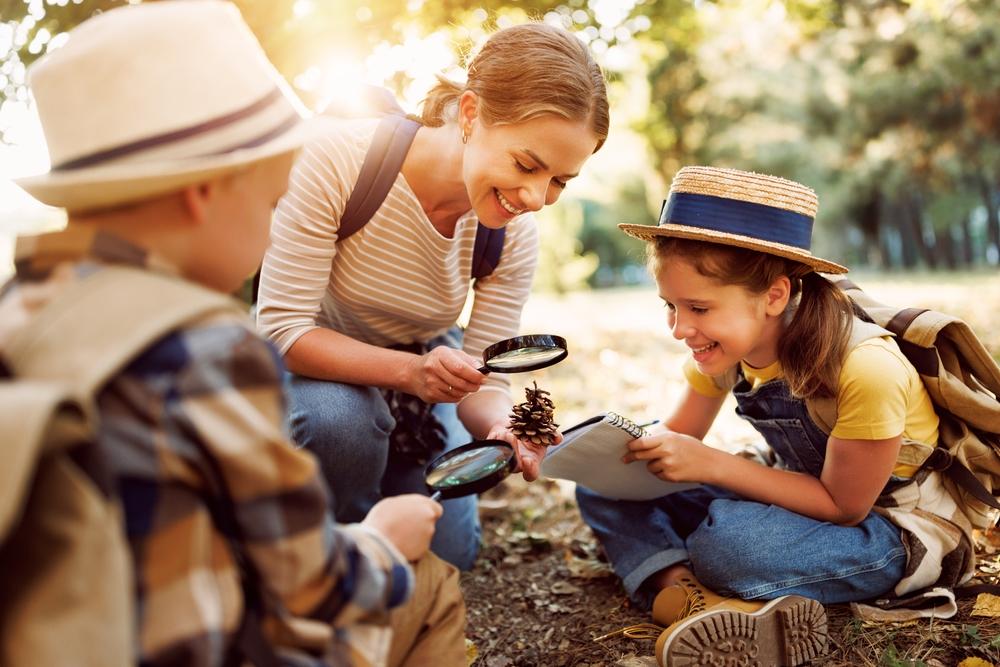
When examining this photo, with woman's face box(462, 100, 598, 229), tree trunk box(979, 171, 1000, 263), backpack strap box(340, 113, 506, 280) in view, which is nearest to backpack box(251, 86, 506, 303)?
backpack strap box(340, 113, 506, 280)

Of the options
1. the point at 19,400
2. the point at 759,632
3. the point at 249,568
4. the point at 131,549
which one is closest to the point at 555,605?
the point at 759,632

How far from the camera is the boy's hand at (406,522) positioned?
5.75ft

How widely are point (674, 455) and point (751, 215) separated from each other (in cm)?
79

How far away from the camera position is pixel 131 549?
1.26 meters

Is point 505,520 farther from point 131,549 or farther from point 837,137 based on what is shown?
point 837,137

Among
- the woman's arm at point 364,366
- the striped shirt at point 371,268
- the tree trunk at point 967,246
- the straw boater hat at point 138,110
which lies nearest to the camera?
the straw boater hat at point 138,110

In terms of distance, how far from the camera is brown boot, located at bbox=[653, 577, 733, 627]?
2.66 m

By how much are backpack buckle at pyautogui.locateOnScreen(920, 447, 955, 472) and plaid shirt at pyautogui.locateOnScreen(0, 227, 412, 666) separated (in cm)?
209

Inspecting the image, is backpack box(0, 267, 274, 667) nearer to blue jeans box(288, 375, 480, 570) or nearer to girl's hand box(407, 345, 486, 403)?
girl's hand box(407, 345, 486, 403)

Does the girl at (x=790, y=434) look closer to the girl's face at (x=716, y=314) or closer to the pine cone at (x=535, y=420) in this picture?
the girl's face at (x=716, y=314)

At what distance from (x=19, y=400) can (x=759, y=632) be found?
2.03 meters

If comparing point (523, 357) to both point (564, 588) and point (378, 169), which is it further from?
point (564, 588)

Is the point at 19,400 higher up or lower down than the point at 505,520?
higher up

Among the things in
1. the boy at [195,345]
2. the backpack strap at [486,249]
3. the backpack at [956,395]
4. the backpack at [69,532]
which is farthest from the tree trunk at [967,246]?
the backpack at [69,532]
